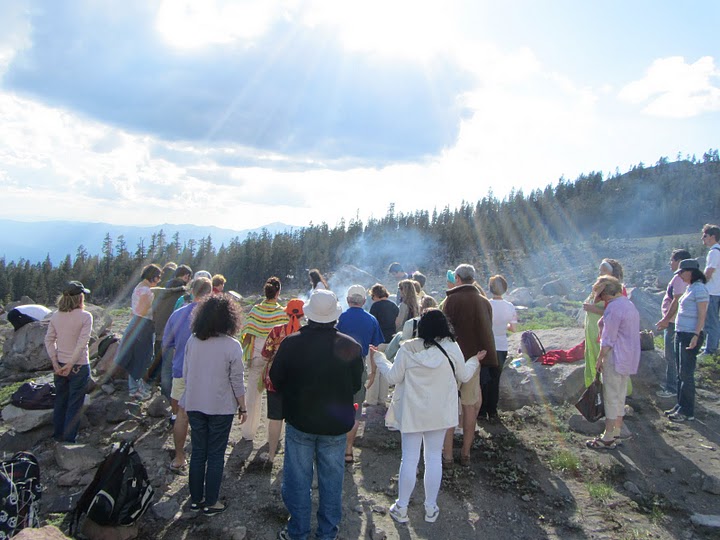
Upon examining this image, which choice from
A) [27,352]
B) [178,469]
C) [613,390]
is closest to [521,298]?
[613,390]

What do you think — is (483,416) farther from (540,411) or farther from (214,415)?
(214,415)

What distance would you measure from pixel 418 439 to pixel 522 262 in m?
39.1

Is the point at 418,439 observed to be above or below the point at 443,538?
above

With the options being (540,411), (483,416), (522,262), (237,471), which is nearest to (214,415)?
(237,471)

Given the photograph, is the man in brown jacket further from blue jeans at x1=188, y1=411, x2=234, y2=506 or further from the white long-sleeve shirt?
blue jeans at x1=188, y1=411, x2=234, y2=506

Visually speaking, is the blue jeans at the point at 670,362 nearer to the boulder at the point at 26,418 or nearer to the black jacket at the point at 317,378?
the black jacket at the point at 317,378

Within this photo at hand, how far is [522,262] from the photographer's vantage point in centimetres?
4072

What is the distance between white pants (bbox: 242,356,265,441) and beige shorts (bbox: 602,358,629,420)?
4204 mm

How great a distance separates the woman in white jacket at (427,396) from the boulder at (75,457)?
359 cm

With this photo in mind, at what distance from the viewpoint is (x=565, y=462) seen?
5.38m

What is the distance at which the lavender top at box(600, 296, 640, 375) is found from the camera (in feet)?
17.7

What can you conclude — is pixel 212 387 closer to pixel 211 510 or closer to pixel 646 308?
pixel 211 510

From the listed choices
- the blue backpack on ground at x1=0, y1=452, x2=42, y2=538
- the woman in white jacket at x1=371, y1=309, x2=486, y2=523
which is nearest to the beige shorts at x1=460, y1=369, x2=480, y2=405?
the woman in white jacket at x1=371, y1=309, x2=486, y2=523

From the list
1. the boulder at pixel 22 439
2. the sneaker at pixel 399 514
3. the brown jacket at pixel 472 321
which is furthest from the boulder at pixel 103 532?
the brown jacket at pixel 472 321
